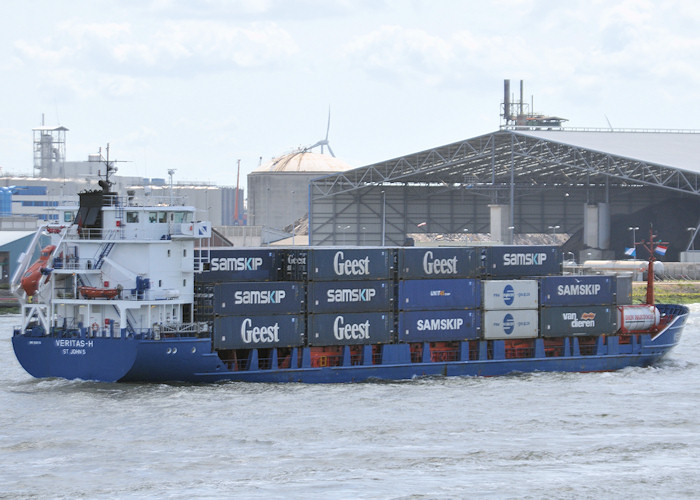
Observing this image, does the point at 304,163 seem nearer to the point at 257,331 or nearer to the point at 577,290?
the point at 577,290

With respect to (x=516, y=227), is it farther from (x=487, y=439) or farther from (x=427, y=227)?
(x=487, y=439)

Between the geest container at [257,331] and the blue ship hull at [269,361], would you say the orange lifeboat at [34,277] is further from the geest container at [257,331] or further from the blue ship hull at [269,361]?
the geest container at [257,331]

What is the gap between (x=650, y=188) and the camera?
11688cm

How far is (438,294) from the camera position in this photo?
162ft

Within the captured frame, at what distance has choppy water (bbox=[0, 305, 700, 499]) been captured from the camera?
102 ft

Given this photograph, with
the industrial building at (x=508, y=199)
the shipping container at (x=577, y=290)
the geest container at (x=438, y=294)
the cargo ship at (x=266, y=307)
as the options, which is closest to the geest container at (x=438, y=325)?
the cargo ship at (x=266, y=307)

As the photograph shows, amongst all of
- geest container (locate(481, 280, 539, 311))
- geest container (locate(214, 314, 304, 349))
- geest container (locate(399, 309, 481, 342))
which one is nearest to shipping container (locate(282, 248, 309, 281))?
geest container (locate(214, 314, 304, 349))

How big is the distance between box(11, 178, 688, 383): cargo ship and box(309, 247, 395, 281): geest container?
51mm

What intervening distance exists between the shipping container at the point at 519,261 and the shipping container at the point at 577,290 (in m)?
Answer: 0.80

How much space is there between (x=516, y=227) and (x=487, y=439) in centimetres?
8383

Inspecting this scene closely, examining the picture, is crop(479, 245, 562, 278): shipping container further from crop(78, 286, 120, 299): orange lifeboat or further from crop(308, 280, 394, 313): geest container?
crop(78, 286, 120, 299): orange lifeboat

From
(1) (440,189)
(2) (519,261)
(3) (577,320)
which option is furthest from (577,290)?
(1) (440,189)

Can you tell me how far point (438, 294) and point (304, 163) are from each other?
4347 inches

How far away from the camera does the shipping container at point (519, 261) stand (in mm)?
51594
